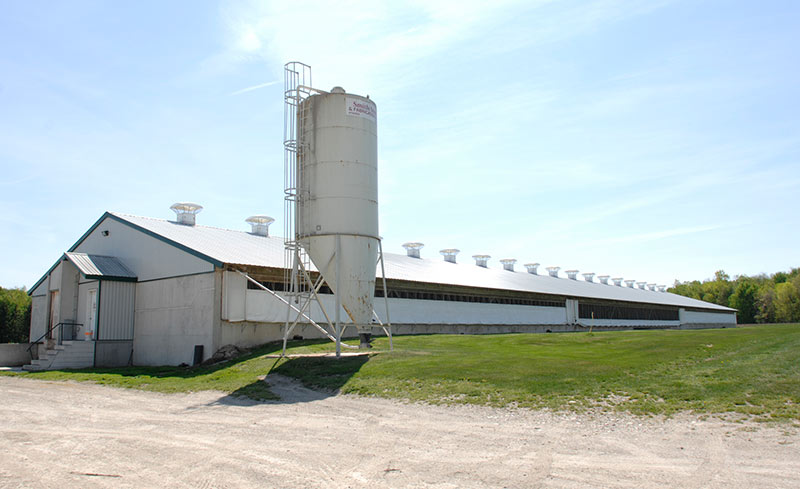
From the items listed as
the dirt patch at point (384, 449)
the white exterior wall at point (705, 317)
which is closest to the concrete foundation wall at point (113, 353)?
the dirt patch at point (384, 449)

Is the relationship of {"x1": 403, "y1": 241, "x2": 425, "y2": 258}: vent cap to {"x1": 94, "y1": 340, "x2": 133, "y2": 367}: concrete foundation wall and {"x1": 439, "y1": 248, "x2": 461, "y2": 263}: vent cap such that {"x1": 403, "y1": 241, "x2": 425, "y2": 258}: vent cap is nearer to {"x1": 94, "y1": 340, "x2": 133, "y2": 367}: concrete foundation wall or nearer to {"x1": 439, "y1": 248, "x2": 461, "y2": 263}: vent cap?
{"x1": 439, "y1": 248, "x2": 461, "y2": 263}: vent cap

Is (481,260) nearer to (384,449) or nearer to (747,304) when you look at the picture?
(384,449)

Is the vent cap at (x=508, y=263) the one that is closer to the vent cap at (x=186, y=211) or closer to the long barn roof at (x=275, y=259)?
the long barn roof at (x=275, y=259)

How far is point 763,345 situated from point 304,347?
51.0 feet

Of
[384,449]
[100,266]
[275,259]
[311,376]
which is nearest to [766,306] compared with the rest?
[275,259]

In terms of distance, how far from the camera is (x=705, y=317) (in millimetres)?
70375

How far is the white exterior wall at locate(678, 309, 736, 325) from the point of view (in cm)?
6638

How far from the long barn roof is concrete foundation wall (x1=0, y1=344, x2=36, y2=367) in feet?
24.1

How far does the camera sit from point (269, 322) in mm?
24953

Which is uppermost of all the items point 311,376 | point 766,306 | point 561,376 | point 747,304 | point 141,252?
point 141,252

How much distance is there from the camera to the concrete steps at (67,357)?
82.0 feet

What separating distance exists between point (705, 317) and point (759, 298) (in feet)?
124

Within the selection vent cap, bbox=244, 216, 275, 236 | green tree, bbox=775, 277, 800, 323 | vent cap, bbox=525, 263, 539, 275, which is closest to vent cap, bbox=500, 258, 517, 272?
vent cap, bbox=525, 263, 539, 275

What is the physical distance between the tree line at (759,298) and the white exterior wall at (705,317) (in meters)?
22.7
